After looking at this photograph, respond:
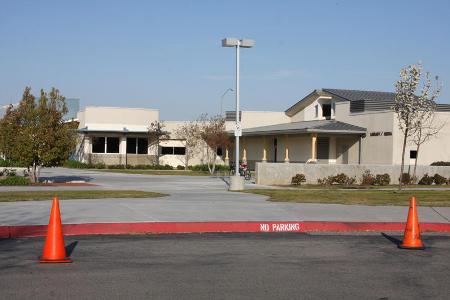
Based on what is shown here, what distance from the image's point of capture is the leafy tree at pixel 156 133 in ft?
178

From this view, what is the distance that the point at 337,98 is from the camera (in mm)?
44844

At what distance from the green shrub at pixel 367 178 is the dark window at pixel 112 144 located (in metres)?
27.9

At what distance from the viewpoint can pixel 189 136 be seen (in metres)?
55.0

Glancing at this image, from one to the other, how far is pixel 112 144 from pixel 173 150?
18.2ft

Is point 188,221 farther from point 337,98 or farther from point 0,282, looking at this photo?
point 337,98

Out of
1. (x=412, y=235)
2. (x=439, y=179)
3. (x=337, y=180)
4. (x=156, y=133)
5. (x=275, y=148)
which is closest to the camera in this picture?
(x=412, y=235)

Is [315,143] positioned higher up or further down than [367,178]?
higher up

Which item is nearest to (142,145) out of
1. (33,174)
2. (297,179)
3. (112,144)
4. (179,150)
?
(112,144)

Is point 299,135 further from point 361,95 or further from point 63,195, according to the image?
point 63,195

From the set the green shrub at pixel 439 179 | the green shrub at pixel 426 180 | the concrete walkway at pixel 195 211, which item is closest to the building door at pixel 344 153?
the green shrub at pixel 426 180

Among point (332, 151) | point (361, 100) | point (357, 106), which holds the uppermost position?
point (361, 100)

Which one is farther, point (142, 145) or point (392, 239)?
Answer: point (142, 145)

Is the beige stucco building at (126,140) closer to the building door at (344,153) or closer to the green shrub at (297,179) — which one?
the building door at (344,153)

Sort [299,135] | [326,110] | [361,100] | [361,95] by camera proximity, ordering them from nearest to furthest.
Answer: [361,100]
[299,135]
[361,95]
[326,110]
